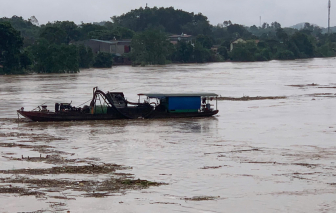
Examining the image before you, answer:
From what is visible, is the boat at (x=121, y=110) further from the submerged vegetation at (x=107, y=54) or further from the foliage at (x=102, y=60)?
the foliage at (x=102, y=60)

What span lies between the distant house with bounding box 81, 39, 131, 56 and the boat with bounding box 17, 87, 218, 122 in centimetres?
8521

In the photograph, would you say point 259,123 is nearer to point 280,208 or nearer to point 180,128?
point 180,128

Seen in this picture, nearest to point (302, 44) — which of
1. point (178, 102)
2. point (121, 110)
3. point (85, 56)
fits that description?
point (85, 56)

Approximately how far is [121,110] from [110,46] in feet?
299

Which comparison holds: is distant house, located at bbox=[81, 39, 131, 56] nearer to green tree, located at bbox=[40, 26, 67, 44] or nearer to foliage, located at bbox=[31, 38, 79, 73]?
green tree, located at bbox=[40, 26, 67, 44]

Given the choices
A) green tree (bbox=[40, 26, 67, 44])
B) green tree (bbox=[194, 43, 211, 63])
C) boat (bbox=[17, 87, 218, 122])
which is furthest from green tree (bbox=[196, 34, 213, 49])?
boat (bbox=[17, 87, 218, 122])

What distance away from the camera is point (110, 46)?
120875mm

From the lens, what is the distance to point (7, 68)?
79.4 metres

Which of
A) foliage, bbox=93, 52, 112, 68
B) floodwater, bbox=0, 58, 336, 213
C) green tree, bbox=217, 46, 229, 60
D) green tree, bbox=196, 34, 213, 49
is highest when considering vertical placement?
green tree, bbox=196, 34, 213, 49

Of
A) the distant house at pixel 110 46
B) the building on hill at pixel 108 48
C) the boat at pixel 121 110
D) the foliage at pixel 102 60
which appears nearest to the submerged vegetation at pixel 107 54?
the foliage at pixel 102 60

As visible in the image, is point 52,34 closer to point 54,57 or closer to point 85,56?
→ point 85,56

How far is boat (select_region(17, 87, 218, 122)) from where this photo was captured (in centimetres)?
3020

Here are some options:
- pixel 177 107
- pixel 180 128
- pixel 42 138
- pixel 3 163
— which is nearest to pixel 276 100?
pixel 177 107

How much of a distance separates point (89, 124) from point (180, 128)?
15.6 feet
